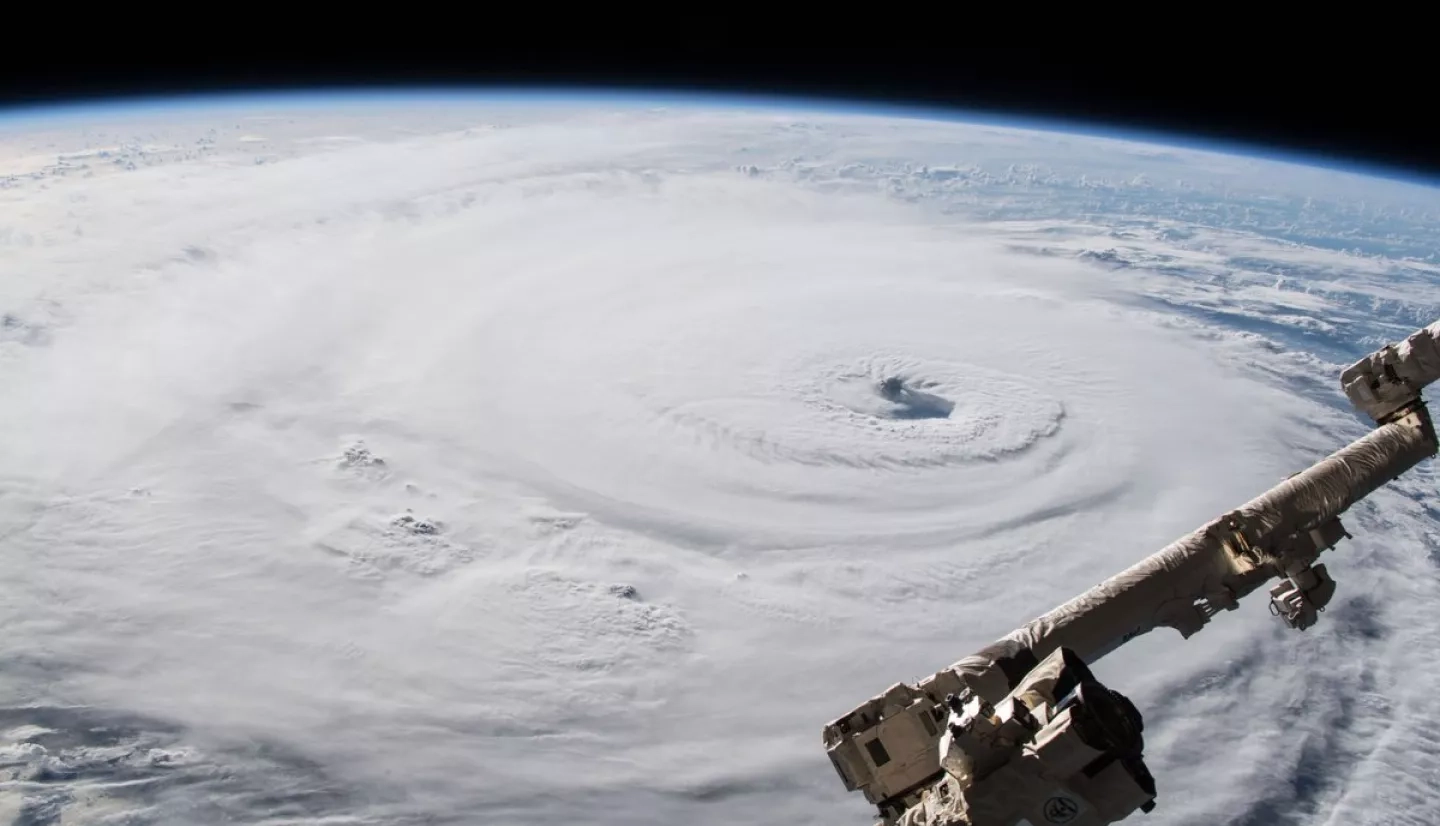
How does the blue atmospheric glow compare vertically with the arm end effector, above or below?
above

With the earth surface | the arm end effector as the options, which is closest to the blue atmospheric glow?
the earth surface

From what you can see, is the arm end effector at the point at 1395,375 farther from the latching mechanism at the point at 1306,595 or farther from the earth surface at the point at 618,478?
the earth surface at the point at 618,478

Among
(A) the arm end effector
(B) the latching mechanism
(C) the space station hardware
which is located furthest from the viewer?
(A) the arm end effector

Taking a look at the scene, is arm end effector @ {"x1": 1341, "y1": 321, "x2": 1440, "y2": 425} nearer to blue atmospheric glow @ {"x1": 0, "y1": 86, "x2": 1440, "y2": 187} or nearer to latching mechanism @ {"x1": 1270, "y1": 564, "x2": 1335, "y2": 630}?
latching mechanism @ {"x1": 1270, "y1": 564, "x2": 1335, "y2": 630}

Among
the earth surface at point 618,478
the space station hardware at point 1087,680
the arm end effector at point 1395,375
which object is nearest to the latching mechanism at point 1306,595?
the space station hardware at point 1087,680

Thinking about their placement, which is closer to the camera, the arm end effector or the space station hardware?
the space station hardware

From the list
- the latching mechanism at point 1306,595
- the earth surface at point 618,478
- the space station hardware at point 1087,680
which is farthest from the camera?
the earth surface at point 618,478

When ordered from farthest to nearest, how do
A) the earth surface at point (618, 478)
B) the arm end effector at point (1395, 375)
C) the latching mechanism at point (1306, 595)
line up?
the earth surface at point (618, 478) → the arm end effector at point (1395, 375) → the latching mechanism at point (1306, 595)

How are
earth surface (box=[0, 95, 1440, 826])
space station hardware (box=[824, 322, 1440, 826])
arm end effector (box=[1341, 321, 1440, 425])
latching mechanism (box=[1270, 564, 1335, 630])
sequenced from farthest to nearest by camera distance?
earth surface (box=[0, 95, 1440, 826]) < arm end effector (box=[1341, 321, 1440, 425]) < latching mechanism (box=[1270, 564, 1335, 630]) < space station hardware (box=[824, 322, 1440, 826])
